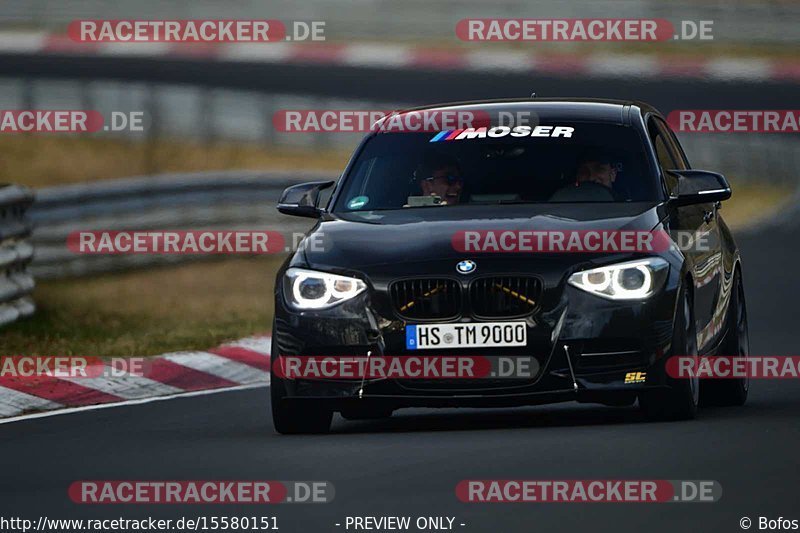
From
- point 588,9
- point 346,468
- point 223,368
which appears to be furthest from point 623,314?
point 588,9

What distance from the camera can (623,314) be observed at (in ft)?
32.0

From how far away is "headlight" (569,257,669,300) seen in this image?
9742 millimetres

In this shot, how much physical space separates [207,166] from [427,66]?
34.3 ft

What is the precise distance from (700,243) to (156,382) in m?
3.60

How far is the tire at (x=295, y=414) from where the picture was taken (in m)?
10.1

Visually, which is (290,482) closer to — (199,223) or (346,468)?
(346,468)

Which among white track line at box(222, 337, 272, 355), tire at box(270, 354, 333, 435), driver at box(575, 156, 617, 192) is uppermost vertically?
driver at box(575, 156, 617, 192)

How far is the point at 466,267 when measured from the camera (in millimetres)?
9750

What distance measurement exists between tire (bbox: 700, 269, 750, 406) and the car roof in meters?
1.13
